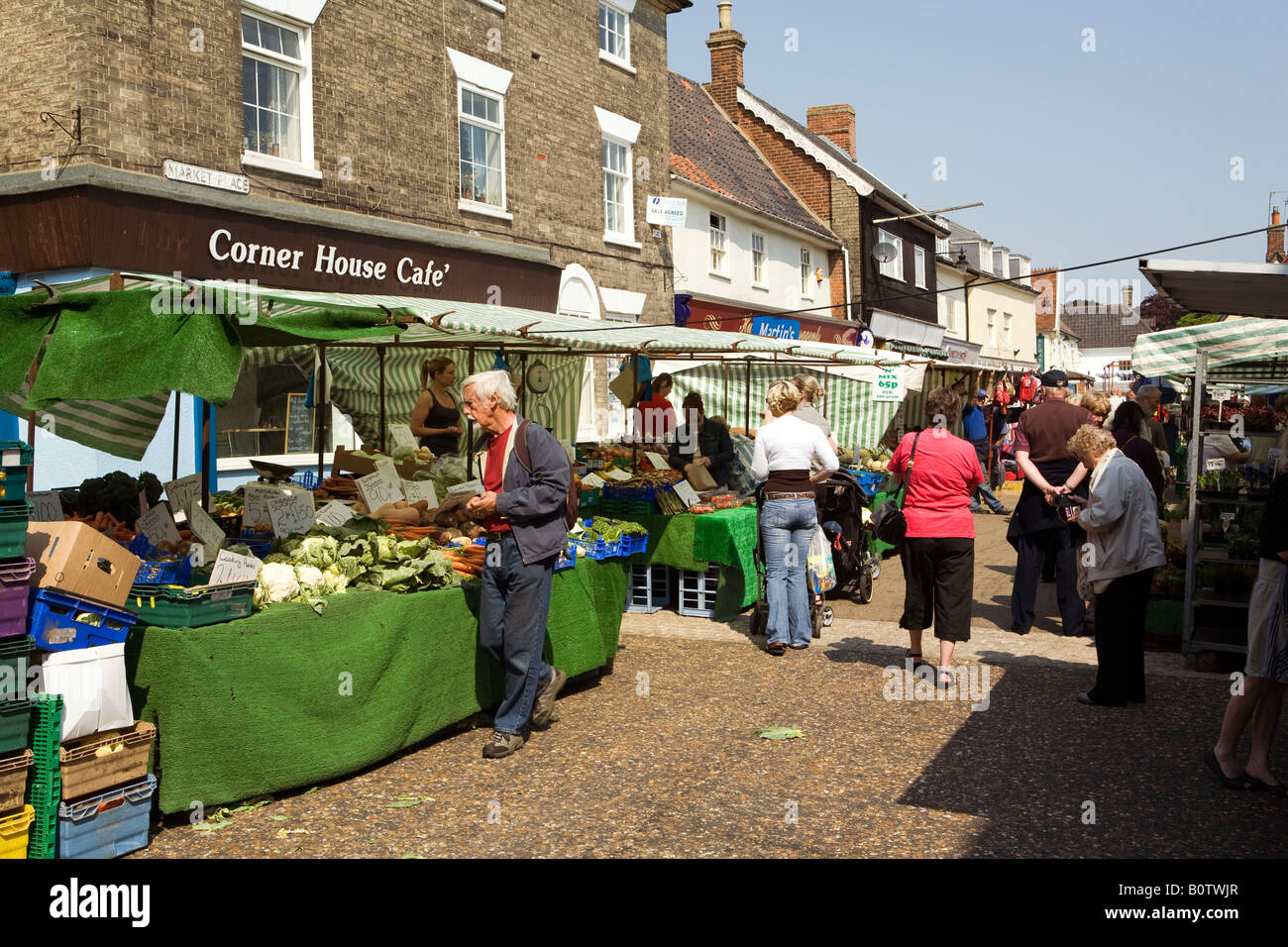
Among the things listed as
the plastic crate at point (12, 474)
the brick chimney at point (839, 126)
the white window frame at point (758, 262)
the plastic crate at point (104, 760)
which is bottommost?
the plastic crate at point (104, 760)

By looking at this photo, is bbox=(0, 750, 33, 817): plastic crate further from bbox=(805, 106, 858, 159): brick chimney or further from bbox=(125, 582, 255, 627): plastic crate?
bbox=(805, 106, 858, 159): brick chimney

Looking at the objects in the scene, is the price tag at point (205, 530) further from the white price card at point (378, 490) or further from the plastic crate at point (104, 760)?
the plastic crate at point (104, 760)

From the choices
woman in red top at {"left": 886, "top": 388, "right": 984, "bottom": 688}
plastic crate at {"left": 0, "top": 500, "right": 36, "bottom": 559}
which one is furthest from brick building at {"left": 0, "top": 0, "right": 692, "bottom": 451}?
woman in red top at {"left": 886, "top": 388, "right": 984, "bottom": 688}

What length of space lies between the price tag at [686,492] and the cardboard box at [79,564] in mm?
5408

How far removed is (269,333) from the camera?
627cm

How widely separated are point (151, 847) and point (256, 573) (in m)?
1.27

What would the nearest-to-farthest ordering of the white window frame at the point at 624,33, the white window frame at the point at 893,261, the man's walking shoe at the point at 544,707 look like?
the man's walking shoe at the point at 544,707
the white window frame at the point at 624,33
the white window frame at the point at 893,261

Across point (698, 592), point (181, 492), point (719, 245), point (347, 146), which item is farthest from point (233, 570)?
point (719, 245)

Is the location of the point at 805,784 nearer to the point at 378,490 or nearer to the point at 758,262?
the point at 378,490

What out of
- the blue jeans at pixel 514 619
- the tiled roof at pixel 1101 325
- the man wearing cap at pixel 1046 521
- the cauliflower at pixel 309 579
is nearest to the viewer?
the cauliflower at pixel 309 579

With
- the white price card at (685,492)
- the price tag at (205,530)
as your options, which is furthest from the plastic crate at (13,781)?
the white price card at (685,492)

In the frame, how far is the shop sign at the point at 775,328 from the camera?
24.9 meters

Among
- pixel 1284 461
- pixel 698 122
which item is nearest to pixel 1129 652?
pixel 1284 461

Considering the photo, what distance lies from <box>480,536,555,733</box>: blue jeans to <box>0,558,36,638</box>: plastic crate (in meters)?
2.43
